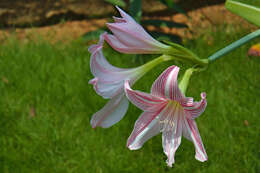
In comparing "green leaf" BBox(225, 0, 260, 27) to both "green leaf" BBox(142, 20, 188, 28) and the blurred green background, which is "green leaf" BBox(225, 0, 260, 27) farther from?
"green leaf" BBox(142, 20, 188, 28)

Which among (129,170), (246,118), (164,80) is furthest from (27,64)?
(164,80)

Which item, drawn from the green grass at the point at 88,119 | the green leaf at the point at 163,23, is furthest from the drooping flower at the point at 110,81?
the green leaf at the point at 163,23

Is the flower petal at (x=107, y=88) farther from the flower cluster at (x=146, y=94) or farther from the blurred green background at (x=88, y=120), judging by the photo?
the blurred green background at (x=88, y=120)

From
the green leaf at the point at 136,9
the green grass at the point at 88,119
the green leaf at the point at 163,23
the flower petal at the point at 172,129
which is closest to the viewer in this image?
the flower petal at the point at 172,129

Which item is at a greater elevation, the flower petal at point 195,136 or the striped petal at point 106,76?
the striped petal at point 106,76

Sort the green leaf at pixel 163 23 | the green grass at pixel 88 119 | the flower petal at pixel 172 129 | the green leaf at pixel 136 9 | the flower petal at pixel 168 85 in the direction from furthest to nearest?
the green leaf at pixel 163 23 → the green leaf at pixel 136 9 → the green grass at pixel 88 119 → the flower petal at pixel 172 129 → the flower petal at pixel 168 85

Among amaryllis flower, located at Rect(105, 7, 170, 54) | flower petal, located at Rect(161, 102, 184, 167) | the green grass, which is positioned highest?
amaryllis flower, located at Rect(105, 7, 170, 54)

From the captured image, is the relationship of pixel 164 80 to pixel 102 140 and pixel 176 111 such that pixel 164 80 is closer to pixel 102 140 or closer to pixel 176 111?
pixel 176 111

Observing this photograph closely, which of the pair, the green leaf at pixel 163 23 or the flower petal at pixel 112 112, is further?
the green leaf at pixel 163 23

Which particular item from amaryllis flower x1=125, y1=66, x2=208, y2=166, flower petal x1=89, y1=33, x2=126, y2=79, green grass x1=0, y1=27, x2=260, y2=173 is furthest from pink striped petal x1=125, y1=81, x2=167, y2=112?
green grass x1=0, y1=27, x2=260, y2=173
